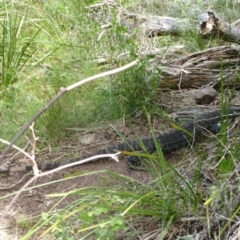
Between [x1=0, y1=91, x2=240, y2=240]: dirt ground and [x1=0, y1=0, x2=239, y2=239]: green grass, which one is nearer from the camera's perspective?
[x1=0, y1=0, x2=239, y2=239]: green grass

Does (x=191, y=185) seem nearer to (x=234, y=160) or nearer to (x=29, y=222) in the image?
(x=234, y=160)

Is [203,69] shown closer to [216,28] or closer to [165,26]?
[216,28]

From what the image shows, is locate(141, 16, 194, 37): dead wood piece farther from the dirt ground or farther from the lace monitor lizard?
the lace monitor lizard

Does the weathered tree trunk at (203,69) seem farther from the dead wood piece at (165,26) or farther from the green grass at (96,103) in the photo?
the dead wood piece at (165,26)

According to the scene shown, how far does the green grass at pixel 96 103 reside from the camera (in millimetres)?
2812

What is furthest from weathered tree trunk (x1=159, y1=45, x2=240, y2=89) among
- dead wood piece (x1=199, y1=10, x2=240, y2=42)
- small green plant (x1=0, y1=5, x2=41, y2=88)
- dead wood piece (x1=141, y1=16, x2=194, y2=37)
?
small green plant (x1=0, y1=5, x2=41, y2=88)

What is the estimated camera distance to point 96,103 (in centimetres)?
466

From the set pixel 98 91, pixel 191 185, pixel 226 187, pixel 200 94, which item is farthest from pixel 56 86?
pixel 226 187

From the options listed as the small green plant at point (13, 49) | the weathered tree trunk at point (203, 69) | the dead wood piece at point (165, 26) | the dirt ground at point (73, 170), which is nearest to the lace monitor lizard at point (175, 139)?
the dirt ground at point (73, 170)

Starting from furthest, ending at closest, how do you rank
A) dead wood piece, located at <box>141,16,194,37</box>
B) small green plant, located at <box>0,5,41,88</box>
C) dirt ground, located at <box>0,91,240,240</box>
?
1. dead wood piece, located at <box>141,16,194,37</box>
2. small green plant, located at <box>0,5,41,88</box>
3. dirt ground, located at <box>0,91,240,240</box>

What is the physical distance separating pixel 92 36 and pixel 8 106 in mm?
1172

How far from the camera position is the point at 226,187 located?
2.70 metres

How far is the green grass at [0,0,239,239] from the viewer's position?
111 inches

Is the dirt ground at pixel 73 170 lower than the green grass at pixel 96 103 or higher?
lower
